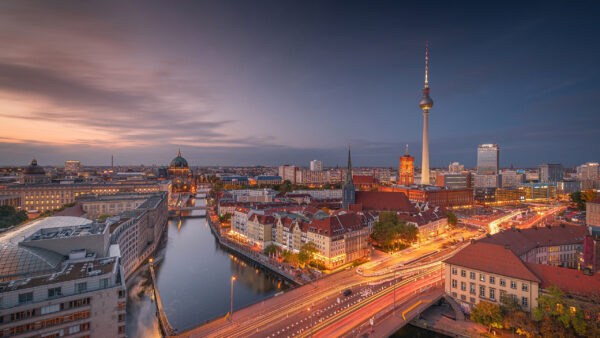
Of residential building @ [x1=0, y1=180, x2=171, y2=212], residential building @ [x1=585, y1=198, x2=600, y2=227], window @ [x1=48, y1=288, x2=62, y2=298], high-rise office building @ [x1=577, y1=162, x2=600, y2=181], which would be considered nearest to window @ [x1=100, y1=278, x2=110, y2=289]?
window @ [x1=48, y1=288, x2=62, y2=298]

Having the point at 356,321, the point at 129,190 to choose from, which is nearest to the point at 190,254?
the point at 356,321

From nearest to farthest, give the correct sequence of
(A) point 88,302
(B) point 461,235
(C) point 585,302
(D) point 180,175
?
(A) point 88,302
(C) point 585,302
(B) point 461,235
(D) point 180,175

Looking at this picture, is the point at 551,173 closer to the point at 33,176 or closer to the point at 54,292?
the point at 54,292

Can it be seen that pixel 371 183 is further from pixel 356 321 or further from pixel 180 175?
pixel 180 175

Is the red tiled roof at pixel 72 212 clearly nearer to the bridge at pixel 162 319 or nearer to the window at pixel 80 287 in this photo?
the bridge at pixel 162 319

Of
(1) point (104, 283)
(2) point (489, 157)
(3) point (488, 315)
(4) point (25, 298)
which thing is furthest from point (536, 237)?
(2) point (489, 157)

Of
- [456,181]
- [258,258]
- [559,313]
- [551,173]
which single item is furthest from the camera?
[551,173]
